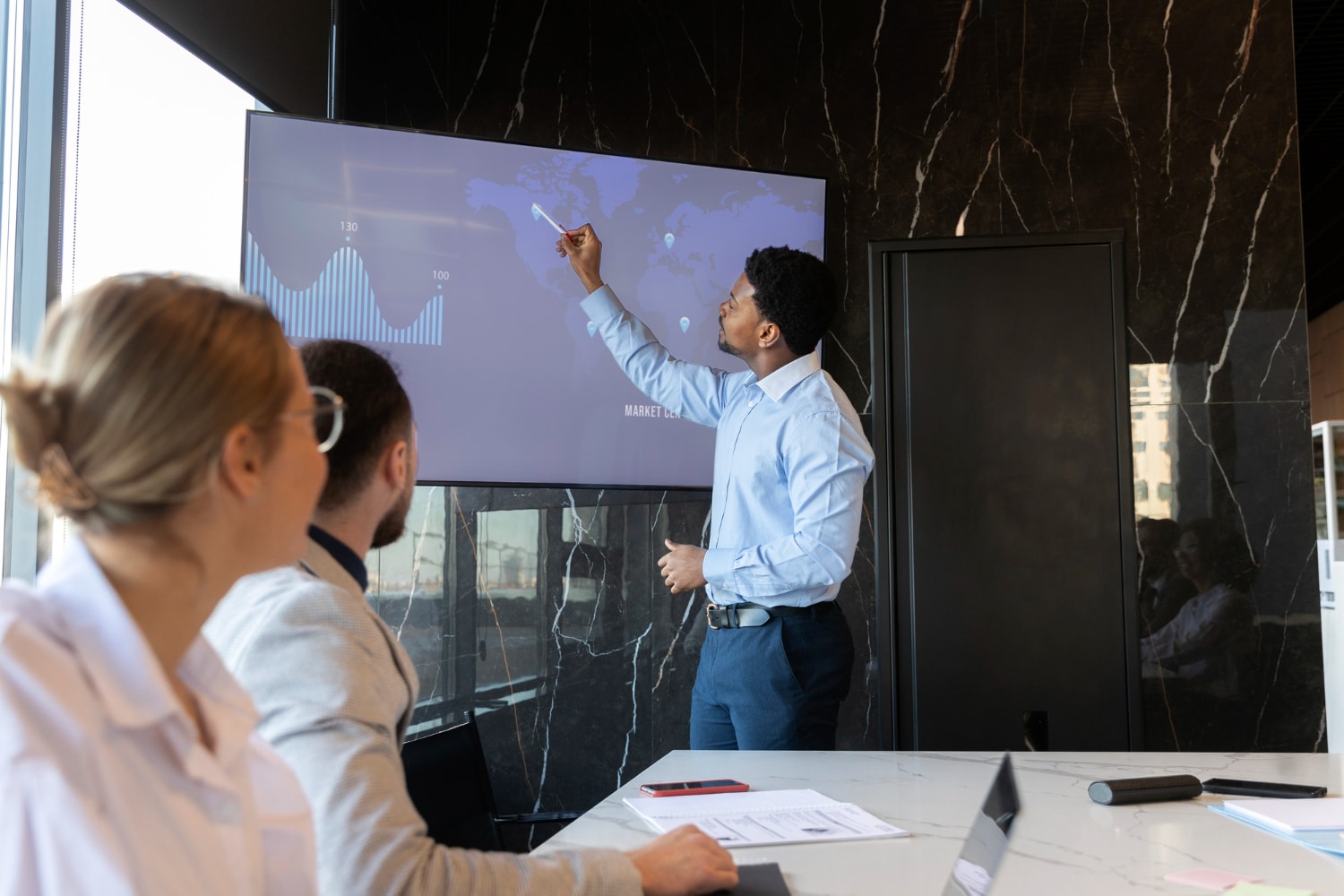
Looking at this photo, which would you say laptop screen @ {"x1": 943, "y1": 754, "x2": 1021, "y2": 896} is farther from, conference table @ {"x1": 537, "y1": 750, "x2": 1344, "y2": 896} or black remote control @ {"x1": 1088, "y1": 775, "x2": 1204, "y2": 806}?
black remote control @ {"x1": 1088, "y1": 775, "x2": 1204, "y2": 806}

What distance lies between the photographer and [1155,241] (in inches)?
140

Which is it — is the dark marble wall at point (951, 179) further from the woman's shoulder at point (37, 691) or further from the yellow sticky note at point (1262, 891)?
the woman's shoulder at point (37, 691)

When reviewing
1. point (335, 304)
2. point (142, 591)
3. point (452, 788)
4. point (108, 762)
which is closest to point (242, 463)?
point (142, 591)

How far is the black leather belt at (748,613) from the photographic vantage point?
268 cm

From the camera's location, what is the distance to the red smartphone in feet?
5.63

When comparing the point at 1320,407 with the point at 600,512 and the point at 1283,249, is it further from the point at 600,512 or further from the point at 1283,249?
the point at 600,512

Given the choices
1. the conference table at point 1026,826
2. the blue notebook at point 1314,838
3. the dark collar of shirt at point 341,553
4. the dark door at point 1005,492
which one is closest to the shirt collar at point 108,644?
the dark collar of shirt at point 341,553

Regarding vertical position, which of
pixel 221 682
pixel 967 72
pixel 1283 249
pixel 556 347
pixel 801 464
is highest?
pixel 967 72

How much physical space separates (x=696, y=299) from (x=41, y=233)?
1.84 m

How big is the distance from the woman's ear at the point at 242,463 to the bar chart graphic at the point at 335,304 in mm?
2186

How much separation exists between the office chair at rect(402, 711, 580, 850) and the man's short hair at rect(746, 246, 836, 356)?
1.46 m

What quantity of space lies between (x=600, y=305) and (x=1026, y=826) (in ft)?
6.97

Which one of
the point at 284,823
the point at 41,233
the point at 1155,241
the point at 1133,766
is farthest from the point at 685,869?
the point at 1155,241

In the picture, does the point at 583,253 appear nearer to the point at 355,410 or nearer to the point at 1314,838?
the point at 355,410
